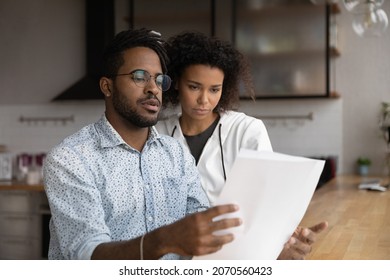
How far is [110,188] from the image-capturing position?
961 mm

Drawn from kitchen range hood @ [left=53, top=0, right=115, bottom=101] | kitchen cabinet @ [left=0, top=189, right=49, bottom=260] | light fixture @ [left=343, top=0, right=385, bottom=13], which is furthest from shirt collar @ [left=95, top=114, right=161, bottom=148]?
kitchen range hood @ [left=53, top=0, right=115, bottom=101]

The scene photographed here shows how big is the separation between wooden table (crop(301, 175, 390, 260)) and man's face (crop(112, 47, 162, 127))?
446 millimetres

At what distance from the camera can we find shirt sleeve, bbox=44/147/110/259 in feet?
2.79

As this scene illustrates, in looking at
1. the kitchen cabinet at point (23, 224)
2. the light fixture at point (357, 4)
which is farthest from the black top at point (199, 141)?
the kitchen cabinet at point (23, 224)

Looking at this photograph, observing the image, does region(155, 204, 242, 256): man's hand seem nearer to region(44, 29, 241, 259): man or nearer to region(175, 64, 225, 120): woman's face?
region(44, 29, 241, 259): man

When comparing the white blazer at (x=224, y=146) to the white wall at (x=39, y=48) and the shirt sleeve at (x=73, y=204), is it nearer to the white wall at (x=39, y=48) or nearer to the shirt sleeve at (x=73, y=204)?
the shirt sleeve at (x=73, y=204)

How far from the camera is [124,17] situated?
363cm

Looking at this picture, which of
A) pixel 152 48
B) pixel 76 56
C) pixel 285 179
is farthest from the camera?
pixel 76 56

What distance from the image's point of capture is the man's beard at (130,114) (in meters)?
0.98

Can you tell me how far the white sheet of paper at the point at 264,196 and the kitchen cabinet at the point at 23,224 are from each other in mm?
2490

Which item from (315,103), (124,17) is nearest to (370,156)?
(315,103)
